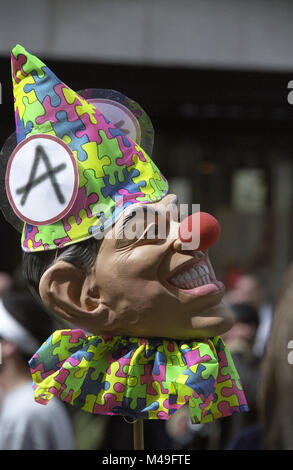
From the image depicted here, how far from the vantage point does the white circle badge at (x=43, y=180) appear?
67.4 inches

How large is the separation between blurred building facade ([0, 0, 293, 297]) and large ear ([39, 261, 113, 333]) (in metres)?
3.09

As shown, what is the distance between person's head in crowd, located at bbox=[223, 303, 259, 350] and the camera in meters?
3.60

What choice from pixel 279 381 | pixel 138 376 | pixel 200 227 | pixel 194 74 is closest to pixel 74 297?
pixel 138 376

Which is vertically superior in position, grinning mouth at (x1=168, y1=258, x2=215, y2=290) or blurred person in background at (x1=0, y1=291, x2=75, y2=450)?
grinning mouth at (x1=168, y1=258, x2=215, y2=290)

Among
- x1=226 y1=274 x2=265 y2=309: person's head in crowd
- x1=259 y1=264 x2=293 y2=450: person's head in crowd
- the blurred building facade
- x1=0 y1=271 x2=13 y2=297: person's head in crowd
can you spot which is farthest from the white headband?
x1=226 y1=274 x2=265 y2=309: person's head in crowd

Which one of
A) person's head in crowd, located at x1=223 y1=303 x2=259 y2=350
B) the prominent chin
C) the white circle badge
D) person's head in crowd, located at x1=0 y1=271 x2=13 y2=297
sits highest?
the white circle badge

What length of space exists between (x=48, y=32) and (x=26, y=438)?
11.3 feet

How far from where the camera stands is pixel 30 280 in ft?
5.98

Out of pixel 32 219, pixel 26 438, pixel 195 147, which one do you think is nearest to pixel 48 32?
pixel 195 147

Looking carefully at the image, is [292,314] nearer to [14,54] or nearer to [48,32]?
[14,54]

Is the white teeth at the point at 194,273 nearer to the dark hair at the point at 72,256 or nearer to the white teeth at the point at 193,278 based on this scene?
the white teeth at the point at 193,278

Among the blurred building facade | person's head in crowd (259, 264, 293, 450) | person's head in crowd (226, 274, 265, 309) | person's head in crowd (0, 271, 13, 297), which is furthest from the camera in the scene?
the blurred building facade

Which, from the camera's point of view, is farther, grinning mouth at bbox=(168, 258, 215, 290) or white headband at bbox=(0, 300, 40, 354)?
white headband at bbox=(0, 300, 40, 354)

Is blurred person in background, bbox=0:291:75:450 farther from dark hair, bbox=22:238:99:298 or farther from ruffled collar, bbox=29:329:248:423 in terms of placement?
dark hair, bbox=22:238:99:298
